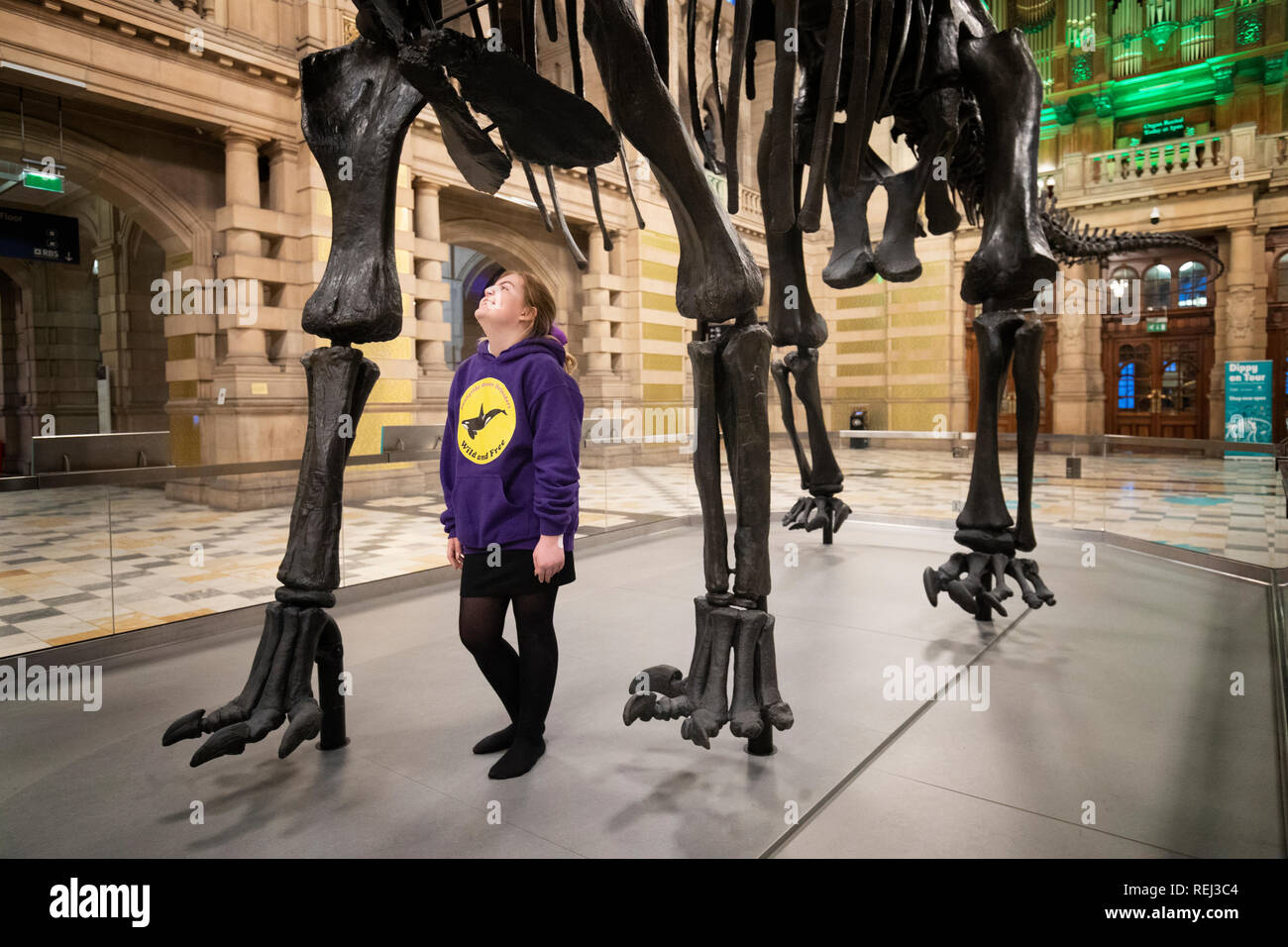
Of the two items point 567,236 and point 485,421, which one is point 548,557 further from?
point 567,236

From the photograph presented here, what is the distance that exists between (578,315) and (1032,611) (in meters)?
13.1

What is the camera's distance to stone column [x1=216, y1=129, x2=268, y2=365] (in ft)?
31.0

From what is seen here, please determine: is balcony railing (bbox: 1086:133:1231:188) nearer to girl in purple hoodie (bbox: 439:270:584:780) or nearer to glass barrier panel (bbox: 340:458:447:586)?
glass barrier panel (bbox: 340:458:447:586)

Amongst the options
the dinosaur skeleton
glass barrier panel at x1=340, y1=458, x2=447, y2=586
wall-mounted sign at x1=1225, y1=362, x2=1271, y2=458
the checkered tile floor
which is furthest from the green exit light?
wall-mounted sign at x1=1225, y1=362, x2=1271, y2=458

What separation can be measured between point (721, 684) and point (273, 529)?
14.9 ft

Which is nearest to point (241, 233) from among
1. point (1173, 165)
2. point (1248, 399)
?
point (1248, 399)

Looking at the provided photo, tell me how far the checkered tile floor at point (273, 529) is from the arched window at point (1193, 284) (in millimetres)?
11163

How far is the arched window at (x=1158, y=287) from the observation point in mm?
17156

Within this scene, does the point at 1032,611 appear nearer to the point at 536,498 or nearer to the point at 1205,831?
the point at 1205,831

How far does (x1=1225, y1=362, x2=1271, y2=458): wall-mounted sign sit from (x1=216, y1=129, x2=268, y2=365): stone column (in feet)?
53.5

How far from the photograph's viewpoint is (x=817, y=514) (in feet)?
17.1
